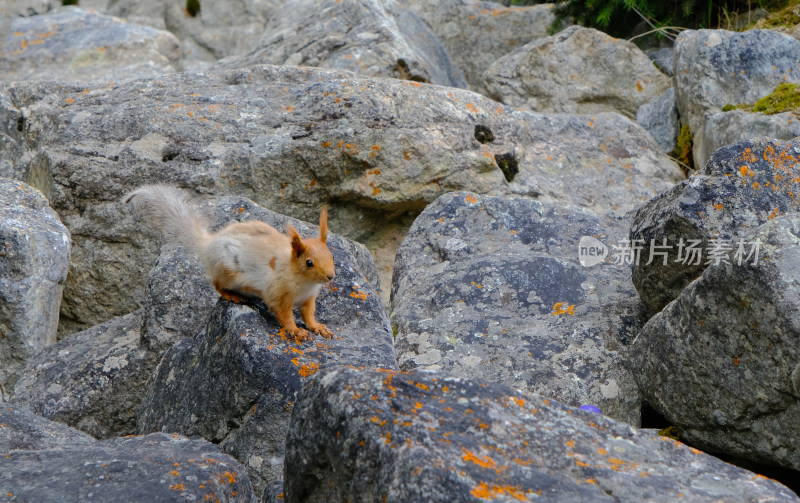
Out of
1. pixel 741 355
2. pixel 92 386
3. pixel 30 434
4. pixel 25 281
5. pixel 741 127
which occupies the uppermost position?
pixel 741 127

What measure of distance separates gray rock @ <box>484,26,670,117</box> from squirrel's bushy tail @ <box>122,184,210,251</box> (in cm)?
634

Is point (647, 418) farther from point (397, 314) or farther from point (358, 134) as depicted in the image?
point (358, 134)

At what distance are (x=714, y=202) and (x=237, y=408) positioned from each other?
3701 millimetres

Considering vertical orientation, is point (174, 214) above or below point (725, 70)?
below

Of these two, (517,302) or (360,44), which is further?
(360,44)

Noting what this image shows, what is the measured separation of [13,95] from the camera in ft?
31.1

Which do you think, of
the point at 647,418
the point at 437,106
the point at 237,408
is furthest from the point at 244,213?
the point at 647,418

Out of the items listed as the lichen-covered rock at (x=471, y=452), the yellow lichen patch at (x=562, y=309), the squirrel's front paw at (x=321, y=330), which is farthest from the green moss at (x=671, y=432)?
the squirrel's front paw at (x=321, y=330)

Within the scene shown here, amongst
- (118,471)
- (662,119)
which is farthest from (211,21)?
(118,471)

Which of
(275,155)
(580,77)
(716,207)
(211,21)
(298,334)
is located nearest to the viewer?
(298,334)

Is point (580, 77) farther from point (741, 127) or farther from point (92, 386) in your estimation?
point (92, 386)

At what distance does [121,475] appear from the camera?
4.04m

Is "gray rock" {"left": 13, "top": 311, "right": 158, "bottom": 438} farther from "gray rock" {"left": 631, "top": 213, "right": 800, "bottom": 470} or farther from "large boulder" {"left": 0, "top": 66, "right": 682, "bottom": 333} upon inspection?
"gray rock" {"left": 631, "top": 213, "right": 800, "bottom": 470}

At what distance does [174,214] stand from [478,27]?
8690 mm
